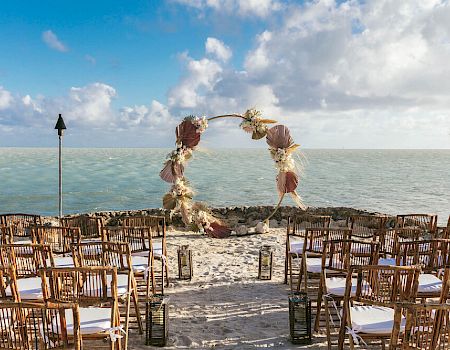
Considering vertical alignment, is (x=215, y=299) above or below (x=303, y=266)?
below

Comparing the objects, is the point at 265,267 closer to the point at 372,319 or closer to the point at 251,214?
the point at 372,319

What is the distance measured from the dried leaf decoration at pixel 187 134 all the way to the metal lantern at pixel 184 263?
2.34m

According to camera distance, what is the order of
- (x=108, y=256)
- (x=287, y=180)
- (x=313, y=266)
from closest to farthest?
1. (x=108, y=256)
2. (x=313, y=266)
3. (x=287, y=180)

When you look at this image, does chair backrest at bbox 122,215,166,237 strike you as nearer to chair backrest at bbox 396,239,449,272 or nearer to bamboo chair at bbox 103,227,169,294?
bamboo chair at bbox 103,227,169,294

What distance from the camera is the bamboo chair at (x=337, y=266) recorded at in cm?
389

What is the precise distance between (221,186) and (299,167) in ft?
120

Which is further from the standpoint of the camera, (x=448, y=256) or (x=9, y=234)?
Result: (x=9, y=234)

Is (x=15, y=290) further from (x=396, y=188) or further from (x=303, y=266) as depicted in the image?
(x=396, y=188)

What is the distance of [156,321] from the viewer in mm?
4004

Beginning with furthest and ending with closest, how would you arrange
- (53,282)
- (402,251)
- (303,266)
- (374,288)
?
(303,266) → (402,251) → (374,288) → (53,282)

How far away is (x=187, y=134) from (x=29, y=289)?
177 inches

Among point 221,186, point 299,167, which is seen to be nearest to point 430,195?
point 221,186

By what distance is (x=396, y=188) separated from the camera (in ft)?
141

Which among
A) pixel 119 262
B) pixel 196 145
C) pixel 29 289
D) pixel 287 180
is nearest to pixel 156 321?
pixel 119 262
